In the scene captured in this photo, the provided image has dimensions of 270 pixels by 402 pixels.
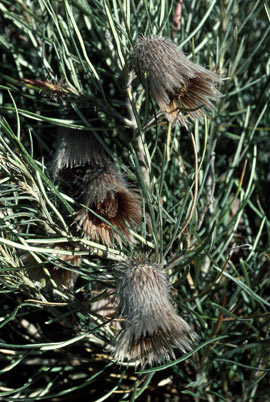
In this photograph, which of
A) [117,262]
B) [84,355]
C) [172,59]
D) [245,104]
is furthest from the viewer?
[245,104]

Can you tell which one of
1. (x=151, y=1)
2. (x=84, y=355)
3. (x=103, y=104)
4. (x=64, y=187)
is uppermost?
(x=151, y=1)

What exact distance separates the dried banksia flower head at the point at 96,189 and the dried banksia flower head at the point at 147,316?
0.06 meters

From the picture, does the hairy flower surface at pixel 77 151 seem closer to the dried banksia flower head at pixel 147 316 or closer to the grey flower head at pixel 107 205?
the grey flower head at pixel 107 205

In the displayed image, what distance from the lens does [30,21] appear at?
0.93 metres

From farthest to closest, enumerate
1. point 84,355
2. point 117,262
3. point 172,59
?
point 84,355
point 117,262
point 172,59

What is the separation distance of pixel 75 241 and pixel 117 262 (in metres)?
0.09

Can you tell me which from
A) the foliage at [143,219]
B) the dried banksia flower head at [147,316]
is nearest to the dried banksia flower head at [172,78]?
the foliage at [143,219]

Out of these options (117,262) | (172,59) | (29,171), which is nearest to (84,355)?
(117,262)

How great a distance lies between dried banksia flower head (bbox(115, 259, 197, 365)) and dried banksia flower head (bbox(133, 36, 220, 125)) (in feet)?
0.64

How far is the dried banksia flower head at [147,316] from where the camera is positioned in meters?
0.57

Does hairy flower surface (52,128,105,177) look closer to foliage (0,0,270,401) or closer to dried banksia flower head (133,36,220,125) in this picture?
foliage (0,0,270,401)

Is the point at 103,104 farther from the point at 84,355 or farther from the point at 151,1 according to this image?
the point at 84,355

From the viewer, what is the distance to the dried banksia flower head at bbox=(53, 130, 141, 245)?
0.63m

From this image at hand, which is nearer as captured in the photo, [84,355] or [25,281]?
[25,281]
